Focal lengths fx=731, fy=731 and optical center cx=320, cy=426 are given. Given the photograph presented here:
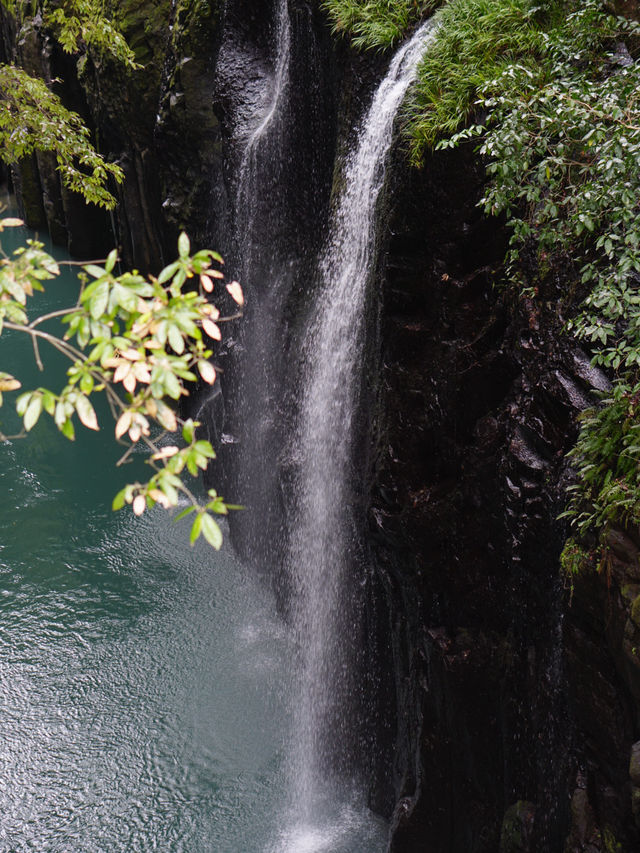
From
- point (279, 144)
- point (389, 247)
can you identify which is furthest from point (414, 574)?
point (279, 144)

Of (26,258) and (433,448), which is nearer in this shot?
(26,258)

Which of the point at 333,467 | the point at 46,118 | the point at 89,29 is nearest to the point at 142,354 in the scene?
the point at 333,467

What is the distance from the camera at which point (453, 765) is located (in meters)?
5.87

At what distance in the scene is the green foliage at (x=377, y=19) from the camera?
22.3 ft

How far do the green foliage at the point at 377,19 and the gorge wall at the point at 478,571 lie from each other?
0.21m

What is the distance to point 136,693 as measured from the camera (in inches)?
336

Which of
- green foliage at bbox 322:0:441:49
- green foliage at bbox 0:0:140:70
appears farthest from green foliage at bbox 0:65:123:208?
green foliage at bbox 322:0:441:49

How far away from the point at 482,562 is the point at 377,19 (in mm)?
5182

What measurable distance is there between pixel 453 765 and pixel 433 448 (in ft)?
8.38

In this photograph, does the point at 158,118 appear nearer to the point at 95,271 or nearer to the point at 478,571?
the point at 478,571

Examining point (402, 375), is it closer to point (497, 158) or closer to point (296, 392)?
point (497, 158)

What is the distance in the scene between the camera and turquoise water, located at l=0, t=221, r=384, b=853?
702 cm

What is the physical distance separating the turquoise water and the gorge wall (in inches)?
57.2

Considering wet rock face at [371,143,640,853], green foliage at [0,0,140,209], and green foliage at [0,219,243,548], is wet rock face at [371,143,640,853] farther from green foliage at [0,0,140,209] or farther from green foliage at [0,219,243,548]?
green foliage at [0,0,140,209]
